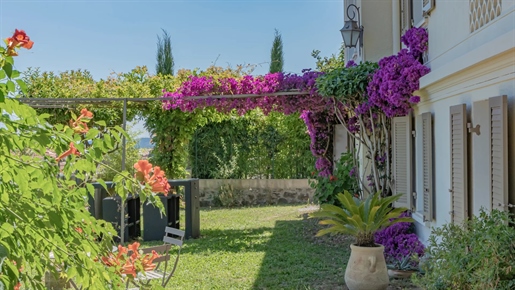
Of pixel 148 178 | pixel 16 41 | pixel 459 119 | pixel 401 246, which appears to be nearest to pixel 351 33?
pixel 401 246

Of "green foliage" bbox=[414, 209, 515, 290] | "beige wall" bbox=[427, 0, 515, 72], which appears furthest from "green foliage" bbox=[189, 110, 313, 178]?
"green foliage" bbox=[414, 209, 515, 290]

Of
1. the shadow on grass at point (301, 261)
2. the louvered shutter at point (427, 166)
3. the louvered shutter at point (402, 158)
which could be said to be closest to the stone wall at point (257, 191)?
the shadow on grass at point (301, 261)

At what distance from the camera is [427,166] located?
284 inches

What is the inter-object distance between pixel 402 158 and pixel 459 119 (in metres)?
3.14

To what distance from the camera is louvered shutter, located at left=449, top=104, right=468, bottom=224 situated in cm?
533

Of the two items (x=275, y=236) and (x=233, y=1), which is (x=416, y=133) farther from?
(x=233, y=1)

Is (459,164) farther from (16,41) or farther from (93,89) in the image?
(93,89)

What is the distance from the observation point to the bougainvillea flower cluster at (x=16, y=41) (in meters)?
1.92

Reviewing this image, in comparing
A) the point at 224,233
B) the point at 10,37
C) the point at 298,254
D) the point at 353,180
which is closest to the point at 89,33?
the point at 224,233

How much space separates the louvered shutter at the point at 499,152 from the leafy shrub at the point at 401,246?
2.92 m

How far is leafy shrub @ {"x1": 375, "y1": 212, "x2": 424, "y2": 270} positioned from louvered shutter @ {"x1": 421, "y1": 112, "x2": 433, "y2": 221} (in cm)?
65

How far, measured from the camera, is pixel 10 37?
1.96 m

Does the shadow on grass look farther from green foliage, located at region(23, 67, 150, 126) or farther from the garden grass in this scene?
green foliage, located at region(23, 67, 150, 126)

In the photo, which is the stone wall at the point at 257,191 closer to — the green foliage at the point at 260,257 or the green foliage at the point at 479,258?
the green foliage at the point at 260,257
